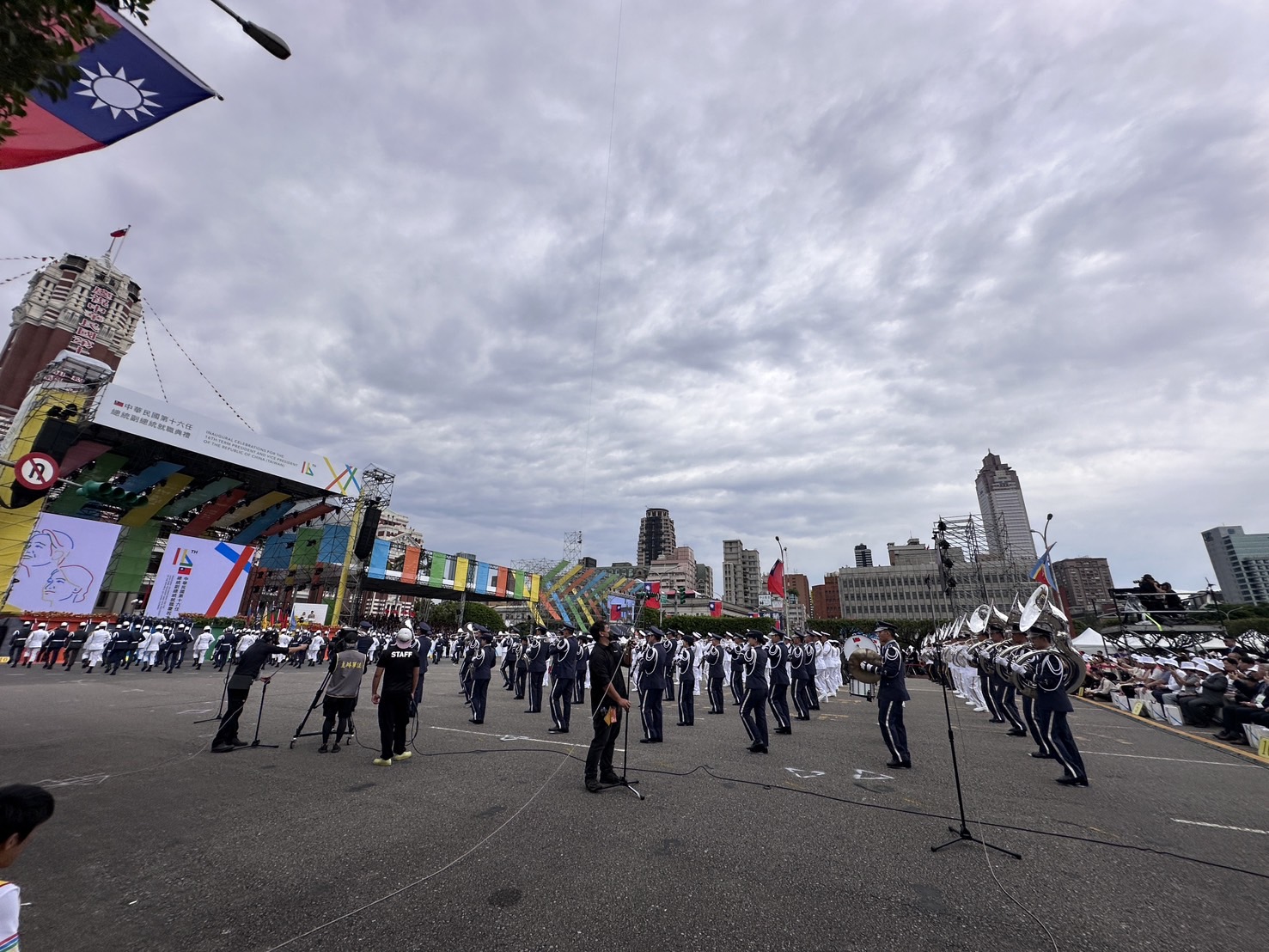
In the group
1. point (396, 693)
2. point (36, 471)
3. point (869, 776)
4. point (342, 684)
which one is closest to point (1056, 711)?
point (869, 776)

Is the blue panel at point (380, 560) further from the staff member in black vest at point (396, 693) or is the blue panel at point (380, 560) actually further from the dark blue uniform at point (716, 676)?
the staff member in black vest at point (396, 693)

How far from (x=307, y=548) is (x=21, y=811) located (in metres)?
53.0

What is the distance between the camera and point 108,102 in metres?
6.67

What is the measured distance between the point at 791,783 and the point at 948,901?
347 centimetres

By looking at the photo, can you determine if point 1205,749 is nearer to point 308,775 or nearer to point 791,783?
point 791,783

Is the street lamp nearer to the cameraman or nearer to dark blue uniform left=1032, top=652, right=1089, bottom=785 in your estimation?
the cameraman

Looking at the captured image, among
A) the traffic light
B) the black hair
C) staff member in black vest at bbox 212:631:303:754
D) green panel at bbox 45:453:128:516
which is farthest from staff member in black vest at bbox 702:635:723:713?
green panel at bbox 45:453:128:516

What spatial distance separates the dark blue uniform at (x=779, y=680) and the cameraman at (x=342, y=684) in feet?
27.2

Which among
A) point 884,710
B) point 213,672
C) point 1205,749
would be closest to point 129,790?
point 884,710

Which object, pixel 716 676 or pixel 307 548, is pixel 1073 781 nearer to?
pixel 716 676

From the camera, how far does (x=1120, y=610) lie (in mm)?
29625

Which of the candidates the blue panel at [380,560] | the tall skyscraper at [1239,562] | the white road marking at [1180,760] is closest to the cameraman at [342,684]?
the white road marking at [1180,760]

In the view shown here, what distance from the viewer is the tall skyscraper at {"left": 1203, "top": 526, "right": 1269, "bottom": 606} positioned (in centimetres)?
11012

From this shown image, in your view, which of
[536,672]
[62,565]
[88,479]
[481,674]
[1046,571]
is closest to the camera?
[481,674]
